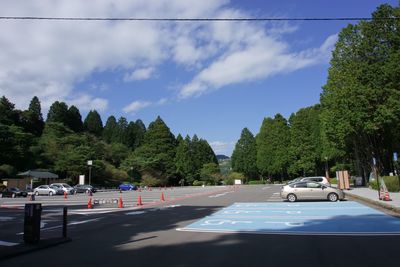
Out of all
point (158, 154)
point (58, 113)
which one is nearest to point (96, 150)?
point (158, 154)

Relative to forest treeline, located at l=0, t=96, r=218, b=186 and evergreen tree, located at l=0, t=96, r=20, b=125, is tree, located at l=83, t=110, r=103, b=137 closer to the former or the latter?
forest treeline, located at l=0, t=96, r=218, b=186

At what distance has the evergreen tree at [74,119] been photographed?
117 metres

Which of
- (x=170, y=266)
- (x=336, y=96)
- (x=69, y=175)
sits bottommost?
(x=170, y=266)

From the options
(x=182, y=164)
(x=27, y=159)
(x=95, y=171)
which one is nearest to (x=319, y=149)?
(x=182, y=164)

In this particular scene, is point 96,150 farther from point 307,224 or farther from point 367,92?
point 307,224

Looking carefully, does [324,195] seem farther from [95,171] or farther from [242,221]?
[95,171]

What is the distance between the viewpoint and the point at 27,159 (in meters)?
76.2

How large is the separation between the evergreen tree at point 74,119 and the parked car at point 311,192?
96992 mm

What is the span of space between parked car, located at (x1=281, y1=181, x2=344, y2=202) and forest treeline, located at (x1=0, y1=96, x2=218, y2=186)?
176ft

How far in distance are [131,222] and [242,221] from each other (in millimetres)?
4697

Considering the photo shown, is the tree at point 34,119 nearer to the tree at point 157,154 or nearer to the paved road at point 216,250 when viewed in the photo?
the tree at point 157,154

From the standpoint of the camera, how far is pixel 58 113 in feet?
371

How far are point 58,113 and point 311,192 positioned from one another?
97228 millimetres

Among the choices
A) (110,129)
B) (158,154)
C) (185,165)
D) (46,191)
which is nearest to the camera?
(46,191)
